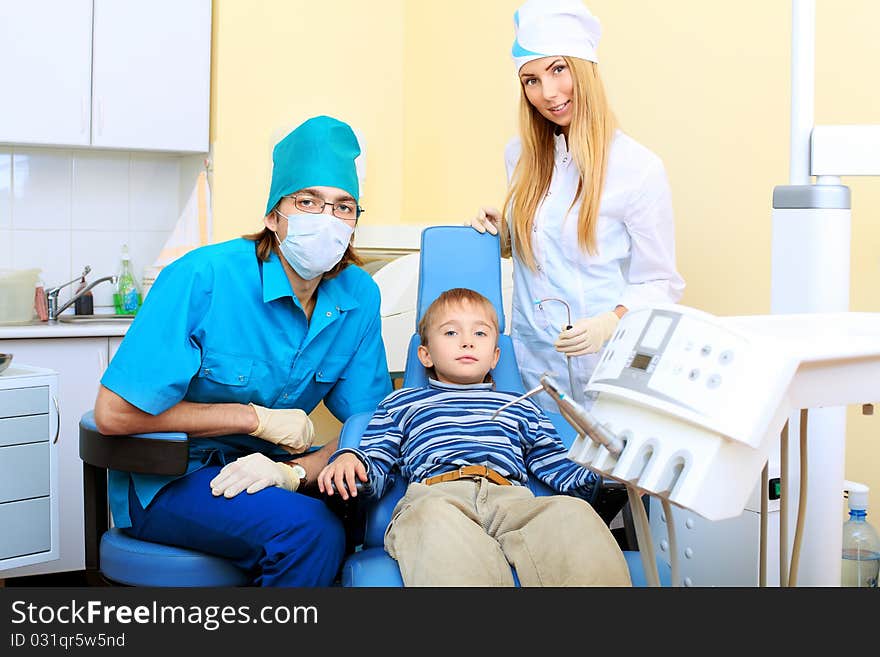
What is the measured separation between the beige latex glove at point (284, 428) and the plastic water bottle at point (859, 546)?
1058mm

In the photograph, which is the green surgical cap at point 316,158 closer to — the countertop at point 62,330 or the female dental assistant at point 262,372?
the female dental assistant at point 262,372

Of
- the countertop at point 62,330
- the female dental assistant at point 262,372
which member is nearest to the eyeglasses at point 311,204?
the female dental assistant at point 262,372

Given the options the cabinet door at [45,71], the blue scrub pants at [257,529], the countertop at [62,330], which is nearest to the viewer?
the blue scrub pants at [257,529]

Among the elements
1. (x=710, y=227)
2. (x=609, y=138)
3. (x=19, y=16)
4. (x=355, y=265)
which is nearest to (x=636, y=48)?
(x=710, y=227)

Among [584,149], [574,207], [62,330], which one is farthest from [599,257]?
[62,330]

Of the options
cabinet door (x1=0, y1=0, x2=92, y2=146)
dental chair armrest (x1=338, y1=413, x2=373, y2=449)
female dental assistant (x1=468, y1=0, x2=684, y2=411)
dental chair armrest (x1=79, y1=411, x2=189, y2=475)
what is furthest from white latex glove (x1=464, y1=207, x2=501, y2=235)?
cabinet door (x1=0, y1=0, x2=92, y2=146)

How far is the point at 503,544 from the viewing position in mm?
1643

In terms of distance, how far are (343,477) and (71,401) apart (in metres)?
1.77

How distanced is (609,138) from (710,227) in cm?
59

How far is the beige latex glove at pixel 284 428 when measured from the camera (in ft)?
6.25

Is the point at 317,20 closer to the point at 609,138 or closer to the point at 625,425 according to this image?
the point at 609,138

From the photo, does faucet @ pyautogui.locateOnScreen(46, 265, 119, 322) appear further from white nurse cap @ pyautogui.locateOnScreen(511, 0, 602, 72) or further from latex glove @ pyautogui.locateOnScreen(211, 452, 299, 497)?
white nurse cap @ pyautogui.locateOnScreen(511, 0, 602, 72)

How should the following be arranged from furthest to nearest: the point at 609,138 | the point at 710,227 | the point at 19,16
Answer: the point at 19,16 → the point at 710,227 → the point at 609,138

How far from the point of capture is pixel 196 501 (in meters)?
1.78
